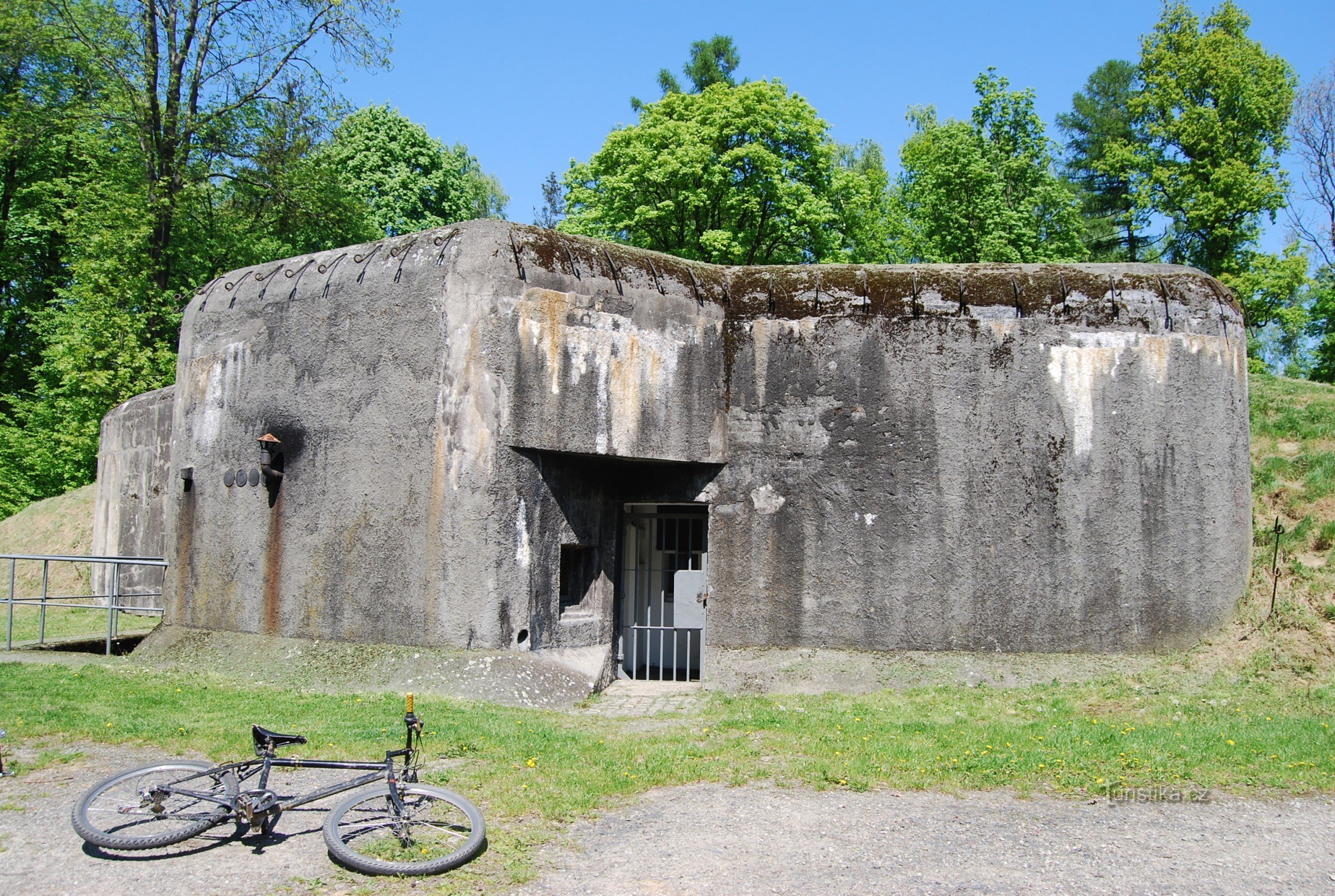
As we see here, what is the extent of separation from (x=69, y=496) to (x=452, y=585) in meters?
15.5

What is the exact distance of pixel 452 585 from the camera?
32.6 ft

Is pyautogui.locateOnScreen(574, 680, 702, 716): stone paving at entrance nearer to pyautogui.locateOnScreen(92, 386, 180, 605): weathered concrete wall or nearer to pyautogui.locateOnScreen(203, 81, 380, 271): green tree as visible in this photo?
pyautogui.locateOnScreen(92, 386, 180, 605): weathered concrete wall

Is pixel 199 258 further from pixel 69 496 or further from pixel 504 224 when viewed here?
pixel 504 224

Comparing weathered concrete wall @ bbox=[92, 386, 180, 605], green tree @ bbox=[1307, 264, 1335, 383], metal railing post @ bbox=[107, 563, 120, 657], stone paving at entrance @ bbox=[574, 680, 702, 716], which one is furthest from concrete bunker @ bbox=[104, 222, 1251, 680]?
green tree @ bbox=[1307, 264, 1335, 383]

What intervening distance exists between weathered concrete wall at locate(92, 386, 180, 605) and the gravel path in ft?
42.3

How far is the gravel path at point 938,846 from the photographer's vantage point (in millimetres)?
5281

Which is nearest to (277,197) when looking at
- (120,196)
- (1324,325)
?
(120,196)

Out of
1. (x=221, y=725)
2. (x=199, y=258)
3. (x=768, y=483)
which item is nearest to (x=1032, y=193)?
(x=768, y=483)

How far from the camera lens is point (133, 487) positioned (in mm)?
17438

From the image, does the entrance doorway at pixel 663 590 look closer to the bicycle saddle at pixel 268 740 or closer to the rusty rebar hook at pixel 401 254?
the rusty rebar hook at pixel 401 254

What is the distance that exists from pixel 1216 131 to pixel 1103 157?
926 centimetres

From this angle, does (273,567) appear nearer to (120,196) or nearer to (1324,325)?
(120,196)

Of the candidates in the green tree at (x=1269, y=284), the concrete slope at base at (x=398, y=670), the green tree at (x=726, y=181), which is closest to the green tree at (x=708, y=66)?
the green tree at (x=726, y=181)

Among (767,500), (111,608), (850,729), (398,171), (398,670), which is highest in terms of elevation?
(398,171)
